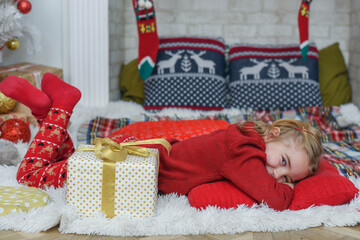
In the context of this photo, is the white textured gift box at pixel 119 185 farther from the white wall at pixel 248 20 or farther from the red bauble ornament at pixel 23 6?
the white wall at pixel 248 20

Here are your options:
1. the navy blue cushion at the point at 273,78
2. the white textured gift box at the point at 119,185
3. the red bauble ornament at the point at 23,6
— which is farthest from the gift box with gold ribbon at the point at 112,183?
the navy blue cushion at the point at 273,78

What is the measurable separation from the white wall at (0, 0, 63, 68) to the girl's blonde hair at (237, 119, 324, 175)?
5.10 ft

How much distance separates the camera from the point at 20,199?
1443mm

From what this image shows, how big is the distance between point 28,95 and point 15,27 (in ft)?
2.73

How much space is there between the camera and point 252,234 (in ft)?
4.56

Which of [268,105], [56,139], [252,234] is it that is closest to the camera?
[252,234]

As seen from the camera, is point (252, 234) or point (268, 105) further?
point (268, 105)

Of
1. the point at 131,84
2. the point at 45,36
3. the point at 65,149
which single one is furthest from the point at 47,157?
the point at 131,84

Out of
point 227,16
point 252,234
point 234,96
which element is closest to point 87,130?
point 234,96

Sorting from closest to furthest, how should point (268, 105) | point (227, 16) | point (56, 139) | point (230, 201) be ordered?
1. point (230, 201)
2. point (56, 139)
3. point (268, 105)
4. point (227, 16)

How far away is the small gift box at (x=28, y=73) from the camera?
7.86 feet

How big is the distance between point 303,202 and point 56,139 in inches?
35.9

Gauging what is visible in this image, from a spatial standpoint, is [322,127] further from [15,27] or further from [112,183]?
[15,27]

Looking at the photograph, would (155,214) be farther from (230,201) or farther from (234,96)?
(234,96)
